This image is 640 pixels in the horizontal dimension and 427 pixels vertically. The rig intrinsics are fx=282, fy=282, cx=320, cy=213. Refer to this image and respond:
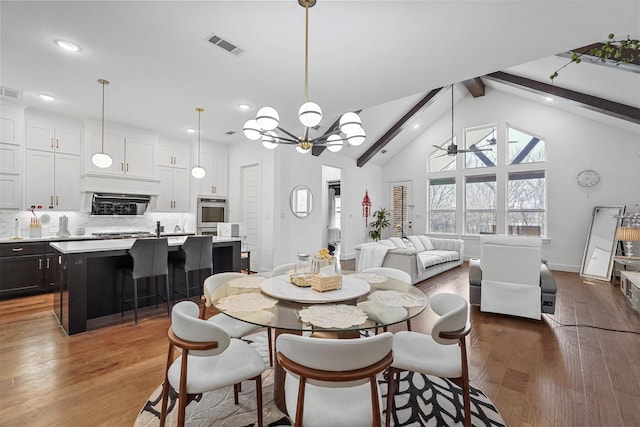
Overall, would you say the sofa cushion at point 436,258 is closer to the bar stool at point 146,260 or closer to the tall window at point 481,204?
the tall window at point 481,204

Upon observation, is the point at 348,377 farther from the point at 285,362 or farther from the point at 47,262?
the point at 47,262

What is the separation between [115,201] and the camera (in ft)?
16.5

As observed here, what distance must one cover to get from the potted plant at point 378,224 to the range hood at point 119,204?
582 centimetres

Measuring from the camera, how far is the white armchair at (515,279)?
316 cm

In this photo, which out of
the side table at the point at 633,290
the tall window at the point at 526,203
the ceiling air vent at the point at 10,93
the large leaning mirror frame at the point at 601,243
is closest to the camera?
the side table at the point at 633,290

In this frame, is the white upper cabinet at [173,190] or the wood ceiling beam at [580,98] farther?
the white upper cabinet at [173,190]

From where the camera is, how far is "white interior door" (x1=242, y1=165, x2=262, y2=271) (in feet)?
18.7

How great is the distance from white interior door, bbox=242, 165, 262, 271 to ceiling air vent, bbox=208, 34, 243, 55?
3177mm

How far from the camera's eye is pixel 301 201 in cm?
605

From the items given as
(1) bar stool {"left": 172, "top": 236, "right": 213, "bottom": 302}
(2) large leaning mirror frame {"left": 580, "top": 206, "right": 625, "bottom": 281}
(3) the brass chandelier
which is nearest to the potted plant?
(2) large leaning mirror frame {"left": 580, "top": 206, "right": 625, "bottom": 281}

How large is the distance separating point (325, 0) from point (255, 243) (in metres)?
4.48

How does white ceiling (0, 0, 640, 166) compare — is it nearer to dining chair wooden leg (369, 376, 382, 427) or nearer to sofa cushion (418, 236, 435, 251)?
dining chair wooden leg (369, 376, 382, 427)

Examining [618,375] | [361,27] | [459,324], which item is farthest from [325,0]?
[618,375]

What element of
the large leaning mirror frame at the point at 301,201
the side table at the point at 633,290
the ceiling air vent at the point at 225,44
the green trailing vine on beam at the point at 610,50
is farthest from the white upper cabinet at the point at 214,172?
the side table at the point at 633,290
